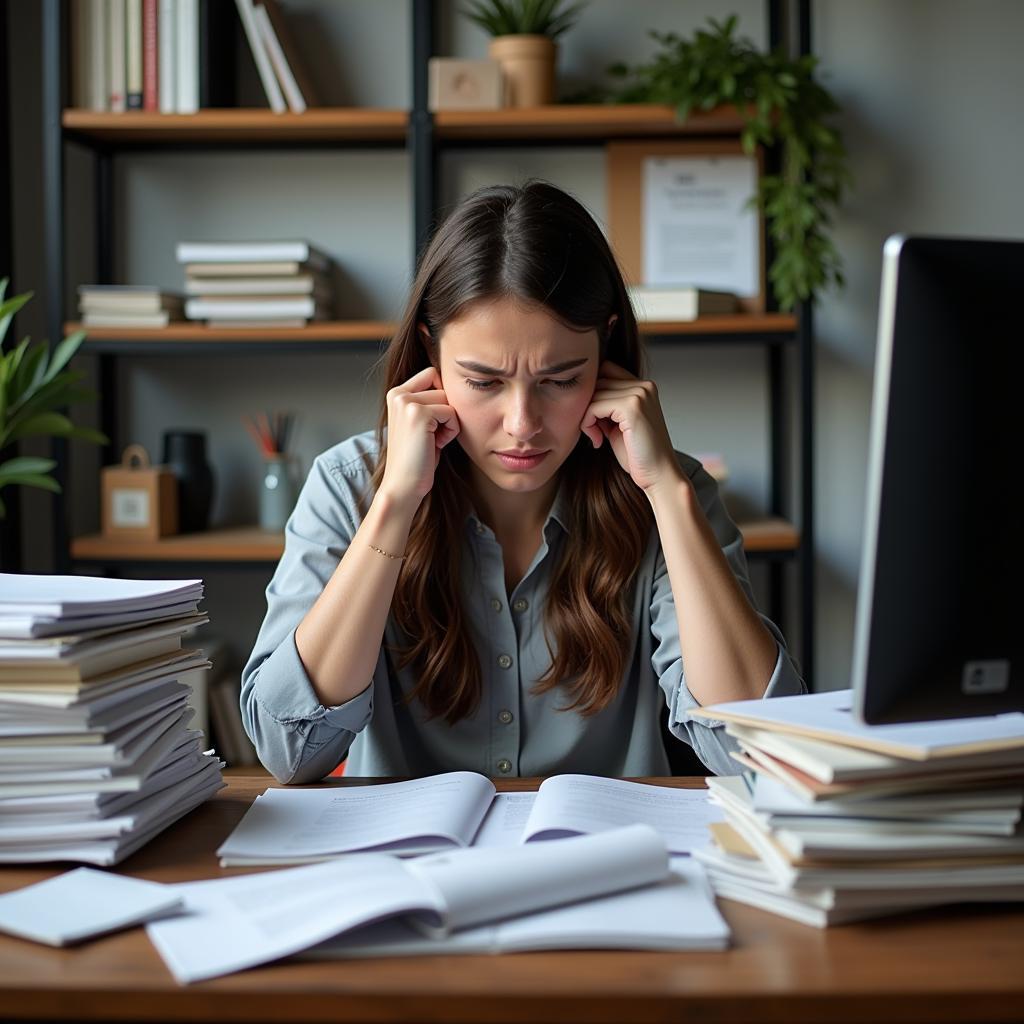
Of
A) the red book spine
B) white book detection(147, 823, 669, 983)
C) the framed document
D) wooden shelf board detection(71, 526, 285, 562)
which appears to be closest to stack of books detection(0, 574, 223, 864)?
white book detection(147, 823, 669, 983)

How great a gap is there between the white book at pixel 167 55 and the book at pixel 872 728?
6.81 ft

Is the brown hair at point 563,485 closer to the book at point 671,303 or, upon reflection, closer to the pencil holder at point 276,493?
the book at point 671,303

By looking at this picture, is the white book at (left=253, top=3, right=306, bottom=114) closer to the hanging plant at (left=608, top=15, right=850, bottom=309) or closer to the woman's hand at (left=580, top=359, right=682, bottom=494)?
the hanging plant at (left=608, top=15, right=850, bottom=309)

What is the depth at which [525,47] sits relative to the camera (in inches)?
101

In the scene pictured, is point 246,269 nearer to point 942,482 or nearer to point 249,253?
point 249,253

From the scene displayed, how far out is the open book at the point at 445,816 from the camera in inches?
37.4

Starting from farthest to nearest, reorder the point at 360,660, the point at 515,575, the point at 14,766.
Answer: the point at 515,575 → the point at 360,660 → the point at 14,766

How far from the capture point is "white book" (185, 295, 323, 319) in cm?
256

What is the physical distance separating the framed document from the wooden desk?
7.06 feet

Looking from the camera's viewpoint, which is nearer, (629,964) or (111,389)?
(629,964)

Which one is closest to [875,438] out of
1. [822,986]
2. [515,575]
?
[822,986]

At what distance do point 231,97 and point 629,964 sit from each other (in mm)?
2397

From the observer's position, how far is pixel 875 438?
0.77 m

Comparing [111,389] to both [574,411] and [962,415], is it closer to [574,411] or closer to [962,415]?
[574,411]
